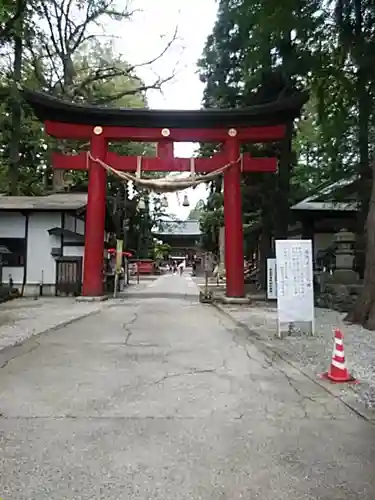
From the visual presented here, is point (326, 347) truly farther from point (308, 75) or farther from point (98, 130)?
point (98, 130)

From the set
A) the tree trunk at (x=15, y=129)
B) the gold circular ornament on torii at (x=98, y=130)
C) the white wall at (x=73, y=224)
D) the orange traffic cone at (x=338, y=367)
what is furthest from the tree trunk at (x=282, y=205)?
the orange traffic cone at (x=338, y=367)

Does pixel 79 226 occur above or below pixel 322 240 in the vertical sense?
above

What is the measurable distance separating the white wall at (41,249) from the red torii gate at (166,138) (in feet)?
Answer: 12.3

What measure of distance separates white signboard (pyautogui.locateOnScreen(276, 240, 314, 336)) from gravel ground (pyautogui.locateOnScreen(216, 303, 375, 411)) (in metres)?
0.47

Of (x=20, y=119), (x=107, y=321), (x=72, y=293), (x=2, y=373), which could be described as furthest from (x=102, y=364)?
(x=20, y=119)

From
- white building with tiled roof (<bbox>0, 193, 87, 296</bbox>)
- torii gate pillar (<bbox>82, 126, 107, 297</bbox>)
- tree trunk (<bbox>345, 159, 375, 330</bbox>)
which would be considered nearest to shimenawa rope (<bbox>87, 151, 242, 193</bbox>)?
torii gate pillar (<bbox>82, 126, 107, 297</bbox>)

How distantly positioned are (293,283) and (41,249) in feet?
49.9

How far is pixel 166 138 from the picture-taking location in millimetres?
20016

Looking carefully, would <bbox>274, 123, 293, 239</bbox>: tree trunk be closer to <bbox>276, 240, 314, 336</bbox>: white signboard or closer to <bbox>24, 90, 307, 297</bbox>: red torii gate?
<bbox>24, 90, 307, 297</bbox>: red torii gate

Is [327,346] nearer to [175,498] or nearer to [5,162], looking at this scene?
[175,498]

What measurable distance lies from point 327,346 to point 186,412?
500 centimetres

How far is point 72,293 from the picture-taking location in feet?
75.3

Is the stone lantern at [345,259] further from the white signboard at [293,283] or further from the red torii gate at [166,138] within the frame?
the white signboard at [293,283]

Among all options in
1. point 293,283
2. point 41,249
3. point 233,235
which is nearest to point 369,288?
point 293,283
